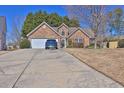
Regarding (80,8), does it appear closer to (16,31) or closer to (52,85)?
(16,31)

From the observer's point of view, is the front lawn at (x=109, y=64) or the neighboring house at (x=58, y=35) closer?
the front lawn at (x=109, y=64)

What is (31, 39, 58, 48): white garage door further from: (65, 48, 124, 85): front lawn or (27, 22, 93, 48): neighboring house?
(65, 48, 124, 85): front lawn

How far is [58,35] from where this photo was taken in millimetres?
57031

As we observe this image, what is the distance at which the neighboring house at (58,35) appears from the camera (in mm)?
55625

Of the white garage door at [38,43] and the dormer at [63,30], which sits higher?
the dormer at [63,30]

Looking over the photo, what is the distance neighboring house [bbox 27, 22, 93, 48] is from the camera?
182 ft

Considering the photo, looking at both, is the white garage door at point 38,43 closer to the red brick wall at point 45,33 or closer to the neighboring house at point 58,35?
the neighboring house at point 58,35

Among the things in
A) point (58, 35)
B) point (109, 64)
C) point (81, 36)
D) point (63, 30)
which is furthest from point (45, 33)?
point (109, 64)

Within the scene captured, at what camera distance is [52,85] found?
9086 millimetres

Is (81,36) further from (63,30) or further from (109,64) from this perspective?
(109,64)

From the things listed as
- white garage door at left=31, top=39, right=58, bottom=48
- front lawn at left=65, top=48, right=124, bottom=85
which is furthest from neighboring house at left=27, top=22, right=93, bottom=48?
front lawn at left=65, top=48, right=124, bottom=85

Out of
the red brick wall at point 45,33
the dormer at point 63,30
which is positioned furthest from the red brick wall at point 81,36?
the red brick wall at point 45,33

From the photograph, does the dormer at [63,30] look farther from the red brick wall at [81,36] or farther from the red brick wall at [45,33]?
the red brick wall at [45,33]
